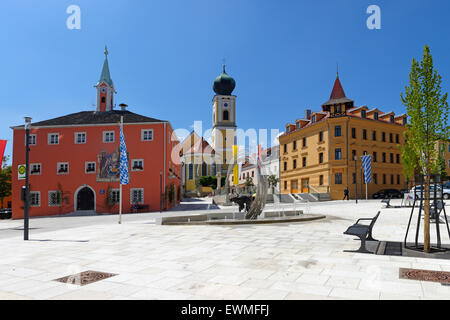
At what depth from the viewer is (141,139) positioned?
3653cm

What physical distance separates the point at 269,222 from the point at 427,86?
951 cm

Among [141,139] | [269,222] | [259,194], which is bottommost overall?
[269,222]

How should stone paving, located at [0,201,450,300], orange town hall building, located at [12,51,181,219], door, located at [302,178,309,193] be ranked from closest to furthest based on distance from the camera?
1. stone paving, located at [0,201,450,300]
2. orange town hall building, located at [12,51,181,219]
3. door, located at [302,178,309,193]

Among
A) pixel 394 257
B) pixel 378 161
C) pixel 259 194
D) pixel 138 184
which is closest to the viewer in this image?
pixel 394 257

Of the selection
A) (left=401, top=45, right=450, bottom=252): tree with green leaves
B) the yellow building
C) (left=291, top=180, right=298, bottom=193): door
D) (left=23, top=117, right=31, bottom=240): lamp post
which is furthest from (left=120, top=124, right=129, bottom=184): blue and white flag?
(left=291, top=180, right=298, bottom=193): door

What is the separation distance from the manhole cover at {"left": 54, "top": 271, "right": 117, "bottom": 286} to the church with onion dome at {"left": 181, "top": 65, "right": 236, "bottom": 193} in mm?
81253

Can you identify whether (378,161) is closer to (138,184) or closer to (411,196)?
(411,196)

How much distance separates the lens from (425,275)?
5750 millimetres

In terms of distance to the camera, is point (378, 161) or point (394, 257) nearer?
point (394, 257)

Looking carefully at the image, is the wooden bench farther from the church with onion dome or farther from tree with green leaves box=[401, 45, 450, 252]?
the church with onion dome

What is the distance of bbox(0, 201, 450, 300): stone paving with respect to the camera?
4.93 metres

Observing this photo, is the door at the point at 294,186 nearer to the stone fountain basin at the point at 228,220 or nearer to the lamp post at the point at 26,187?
the stone fountain basin at the point at 228,220

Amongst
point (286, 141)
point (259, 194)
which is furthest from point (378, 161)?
point (259, 194)

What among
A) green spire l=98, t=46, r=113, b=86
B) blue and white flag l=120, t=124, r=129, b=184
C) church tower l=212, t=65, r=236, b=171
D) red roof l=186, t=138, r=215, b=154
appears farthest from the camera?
church tower l=212, t=65, r=236, b=171
